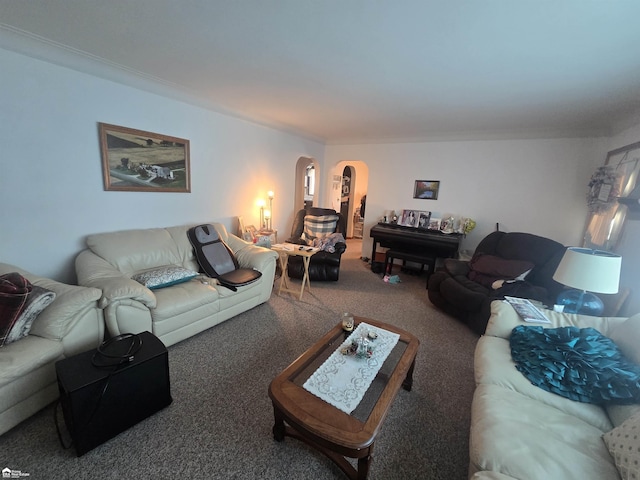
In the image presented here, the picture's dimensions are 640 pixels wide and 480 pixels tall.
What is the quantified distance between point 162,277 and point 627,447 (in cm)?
302

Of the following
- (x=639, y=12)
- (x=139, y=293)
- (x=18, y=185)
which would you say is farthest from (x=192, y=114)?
(x=639, y=12)

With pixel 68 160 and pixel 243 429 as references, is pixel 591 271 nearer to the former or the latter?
pixel 243 429

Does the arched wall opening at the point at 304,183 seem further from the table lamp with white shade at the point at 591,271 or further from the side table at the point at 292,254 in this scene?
the table lamp with white shade at the point at 591,271

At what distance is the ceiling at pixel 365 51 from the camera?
4.67 feet

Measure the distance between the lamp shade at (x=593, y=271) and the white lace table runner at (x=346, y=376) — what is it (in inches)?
49.3

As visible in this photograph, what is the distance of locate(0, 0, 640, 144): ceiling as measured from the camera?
1.42 meters

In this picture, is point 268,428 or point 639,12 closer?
point 639,12

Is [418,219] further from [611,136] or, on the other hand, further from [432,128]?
[611,136]

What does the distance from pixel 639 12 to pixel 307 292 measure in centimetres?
345

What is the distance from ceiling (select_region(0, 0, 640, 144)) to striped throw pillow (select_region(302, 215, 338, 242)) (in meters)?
1.78

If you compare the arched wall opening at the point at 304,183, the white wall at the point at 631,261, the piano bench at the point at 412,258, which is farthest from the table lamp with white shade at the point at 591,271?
the arched wall opening at the point at 304,183

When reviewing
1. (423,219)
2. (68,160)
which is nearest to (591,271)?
(423,219)

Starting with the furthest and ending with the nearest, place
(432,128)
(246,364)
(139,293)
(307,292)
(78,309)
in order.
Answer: (432,128), (307,292), (246,364), (139,293), (78,309)

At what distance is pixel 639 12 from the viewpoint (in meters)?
1.30
